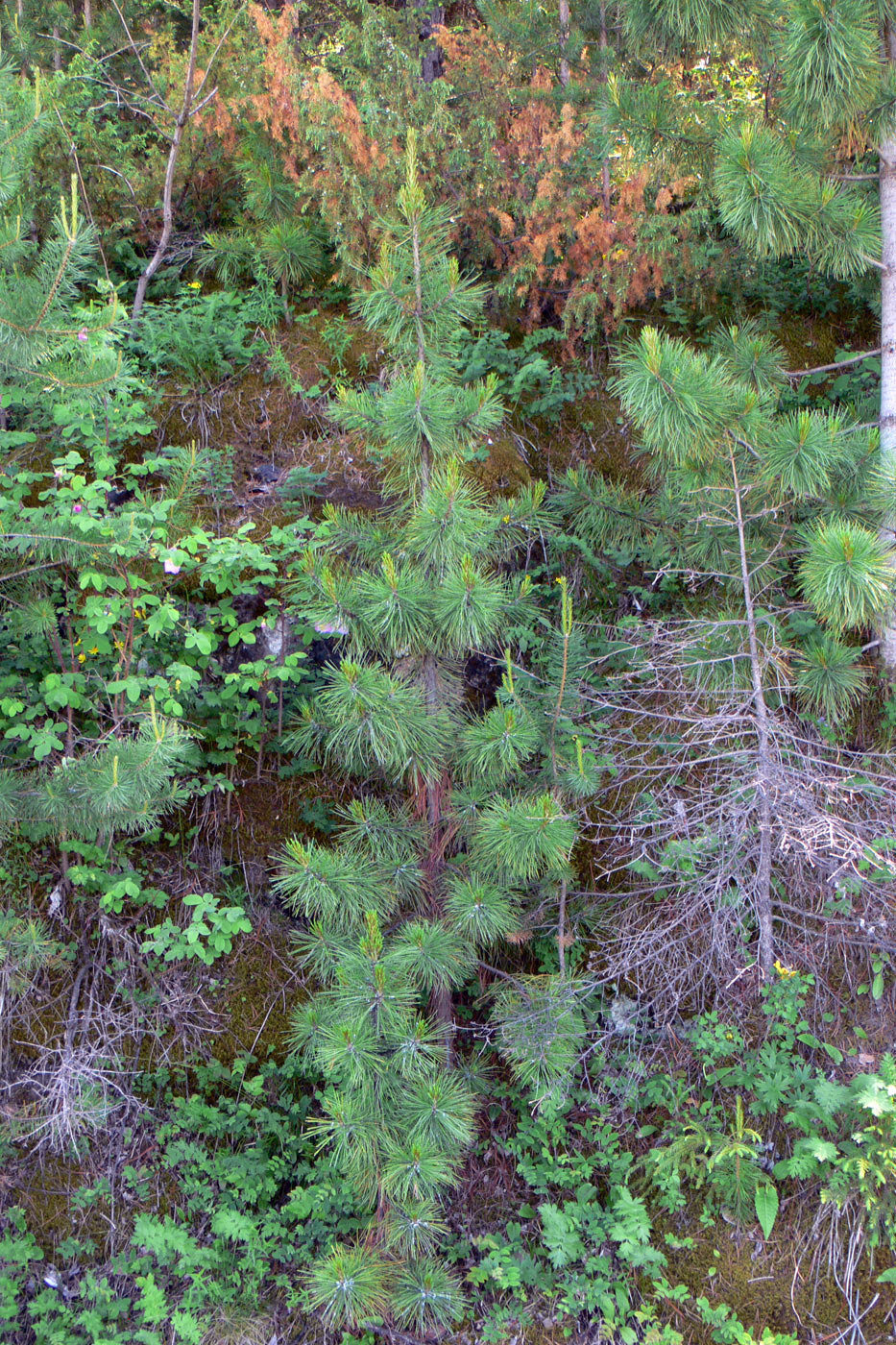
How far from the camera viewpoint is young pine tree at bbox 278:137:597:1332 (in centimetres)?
298

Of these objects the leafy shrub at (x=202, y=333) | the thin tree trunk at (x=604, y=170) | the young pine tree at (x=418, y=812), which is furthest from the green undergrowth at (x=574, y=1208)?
the thin tree trunk at (x=604, y=170)

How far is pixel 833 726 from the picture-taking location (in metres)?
4.11

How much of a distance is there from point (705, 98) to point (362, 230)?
2.14 metres

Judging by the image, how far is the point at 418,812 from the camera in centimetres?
356

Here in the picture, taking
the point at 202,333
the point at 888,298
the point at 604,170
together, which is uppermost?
the point at 604,170

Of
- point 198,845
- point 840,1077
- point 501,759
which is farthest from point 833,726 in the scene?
point 198,845

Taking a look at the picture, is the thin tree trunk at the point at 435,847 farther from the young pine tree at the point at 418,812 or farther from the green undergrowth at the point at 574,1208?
the green undergrowth at the point at 574,1208

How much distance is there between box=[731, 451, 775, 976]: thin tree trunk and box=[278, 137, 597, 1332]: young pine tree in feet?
2.12

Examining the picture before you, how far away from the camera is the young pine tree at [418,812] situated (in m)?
2.98

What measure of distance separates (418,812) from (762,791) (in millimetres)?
1315

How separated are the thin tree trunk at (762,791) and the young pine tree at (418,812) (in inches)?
25.5

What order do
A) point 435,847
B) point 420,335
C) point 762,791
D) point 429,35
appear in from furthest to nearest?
point 429,35, point 435,847, point 762,791, point 420,335

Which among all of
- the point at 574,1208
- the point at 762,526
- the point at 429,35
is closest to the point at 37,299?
the point at 762,526

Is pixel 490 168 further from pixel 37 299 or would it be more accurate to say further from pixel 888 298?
pixel 37 299
